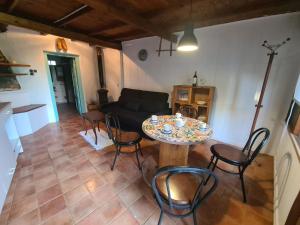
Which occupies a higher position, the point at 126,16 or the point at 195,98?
the point at 126,16

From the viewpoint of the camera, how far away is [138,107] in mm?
3670

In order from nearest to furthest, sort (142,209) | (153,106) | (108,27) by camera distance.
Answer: (142,209) → (108,27) → (153,106)

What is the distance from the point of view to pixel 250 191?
177 cm

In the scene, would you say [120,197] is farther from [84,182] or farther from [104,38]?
[104,38]

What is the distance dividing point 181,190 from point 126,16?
2419mm

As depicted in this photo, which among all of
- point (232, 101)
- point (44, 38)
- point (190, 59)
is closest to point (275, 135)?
point (232, 101)

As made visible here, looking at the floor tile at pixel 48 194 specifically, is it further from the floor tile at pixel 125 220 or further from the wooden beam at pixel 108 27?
the wooden beam at pixel 108 27

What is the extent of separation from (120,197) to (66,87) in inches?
260

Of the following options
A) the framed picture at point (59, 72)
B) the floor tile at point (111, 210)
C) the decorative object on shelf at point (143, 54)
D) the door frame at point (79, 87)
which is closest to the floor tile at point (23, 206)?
the floor tile at point (111, 210)

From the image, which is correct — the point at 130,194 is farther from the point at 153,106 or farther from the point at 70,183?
the point at 153,106

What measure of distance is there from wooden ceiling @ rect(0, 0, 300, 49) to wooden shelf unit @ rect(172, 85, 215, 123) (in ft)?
3.87

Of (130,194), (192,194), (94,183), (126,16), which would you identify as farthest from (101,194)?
(126,16)

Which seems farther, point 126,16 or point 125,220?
point 126,16

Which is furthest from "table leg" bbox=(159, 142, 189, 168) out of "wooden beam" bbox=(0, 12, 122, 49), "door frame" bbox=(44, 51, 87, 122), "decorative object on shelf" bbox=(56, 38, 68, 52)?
"decorative object on shelf" bbox=(56, 38, 68, 52)
